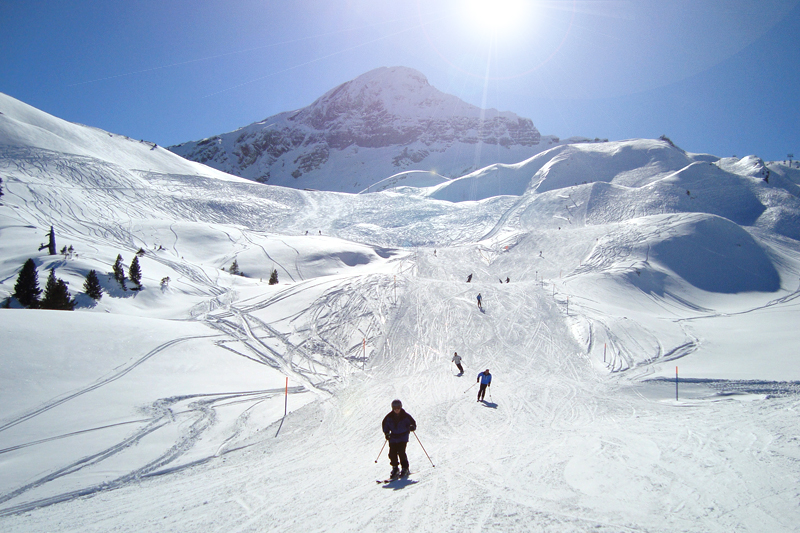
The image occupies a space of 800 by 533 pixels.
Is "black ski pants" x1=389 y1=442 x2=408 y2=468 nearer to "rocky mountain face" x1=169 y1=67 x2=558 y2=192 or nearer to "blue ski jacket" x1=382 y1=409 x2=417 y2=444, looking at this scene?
"blue ski jacket" x1=382 y1=409 x2=417 y2=444

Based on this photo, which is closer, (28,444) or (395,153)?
(28,444)

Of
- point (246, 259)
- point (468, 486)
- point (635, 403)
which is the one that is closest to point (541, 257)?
point (635, 403)

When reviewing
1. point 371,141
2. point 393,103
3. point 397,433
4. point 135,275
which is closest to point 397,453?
point 397,433

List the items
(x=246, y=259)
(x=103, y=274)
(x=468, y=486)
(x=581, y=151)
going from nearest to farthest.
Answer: (x=468, y=486) → (x=103, y=274) → (x=246, y=259) → (x=581, y=151)

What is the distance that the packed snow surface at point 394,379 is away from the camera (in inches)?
221

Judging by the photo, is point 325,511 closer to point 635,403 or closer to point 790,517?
point 790,517

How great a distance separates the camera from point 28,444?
7.50 metres

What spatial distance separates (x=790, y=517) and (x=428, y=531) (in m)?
4.55

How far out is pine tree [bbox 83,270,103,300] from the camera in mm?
18109

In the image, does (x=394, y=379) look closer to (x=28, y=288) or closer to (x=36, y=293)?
(x=36, y=293)

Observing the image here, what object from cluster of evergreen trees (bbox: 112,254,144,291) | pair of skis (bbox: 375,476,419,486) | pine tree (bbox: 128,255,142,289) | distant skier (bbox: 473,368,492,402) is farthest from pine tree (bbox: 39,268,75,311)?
distant skier (bbox: 473,368,492,402)

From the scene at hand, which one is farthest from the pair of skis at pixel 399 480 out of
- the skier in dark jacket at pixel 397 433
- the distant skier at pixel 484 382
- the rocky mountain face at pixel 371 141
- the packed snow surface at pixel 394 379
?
the rocky mountain face at pixel 371 141

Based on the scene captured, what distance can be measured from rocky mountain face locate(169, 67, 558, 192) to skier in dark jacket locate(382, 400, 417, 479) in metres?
128

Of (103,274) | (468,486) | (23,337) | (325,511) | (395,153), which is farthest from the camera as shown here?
(395,153)
